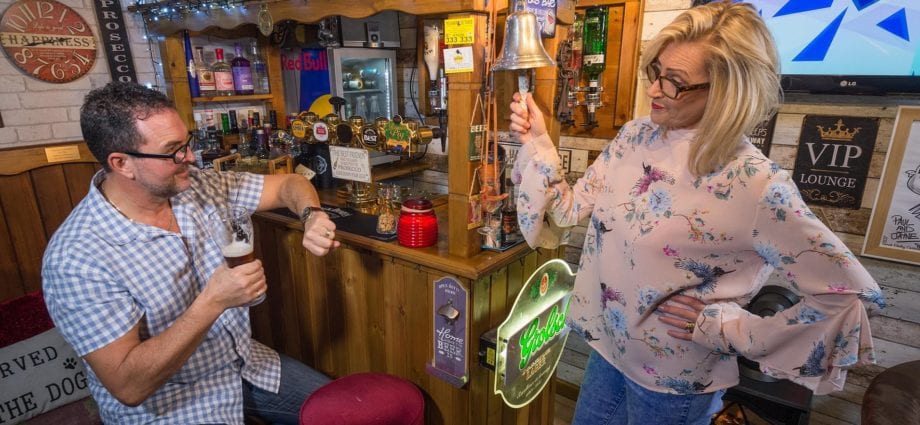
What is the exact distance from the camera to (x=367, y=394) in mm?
1718

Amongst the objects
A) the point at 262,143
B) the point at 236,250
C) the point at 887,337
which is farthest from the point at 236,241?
the point at 887,337

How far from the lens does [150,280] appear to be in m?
1.44

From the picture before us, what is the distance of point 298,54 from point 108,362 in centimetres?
236

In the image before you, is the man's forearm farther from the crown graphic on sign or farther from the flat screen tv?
the crown graphic on sign

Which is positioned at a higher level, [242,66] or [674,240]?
[242,66]

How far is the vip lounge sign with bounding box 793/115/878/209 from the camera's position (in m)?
1.82

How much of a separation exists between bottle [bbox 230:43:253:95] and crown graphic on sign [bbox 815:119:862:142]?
3.06 metres

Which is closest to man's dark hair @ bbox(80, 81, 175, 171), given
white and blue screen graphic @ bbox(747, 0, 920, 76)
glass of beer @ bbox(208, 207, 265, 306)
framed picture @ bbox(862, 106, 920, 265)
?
glass of beer @ bbox(208, 207, 265, 306)

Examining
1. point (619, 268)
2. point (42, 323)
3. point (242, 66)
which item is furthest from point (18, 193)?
point (619, 268)

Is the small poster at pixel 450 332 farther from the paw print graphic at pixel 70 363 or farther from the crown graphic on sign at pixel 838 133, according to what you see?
the crown graphic on sign at pixel 838 133

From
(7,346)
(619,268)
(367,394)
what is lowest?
(367,394)

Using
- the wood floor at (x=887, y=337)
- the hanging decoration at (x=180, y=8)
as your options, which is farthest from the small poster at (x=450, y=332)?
the hanging decoration at (x=180, y=8)

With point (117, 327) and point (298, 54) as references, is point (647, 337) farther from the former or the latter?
point (298, 54)

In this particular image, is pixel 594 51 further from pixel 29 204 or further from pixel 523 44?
pixel 29 204
